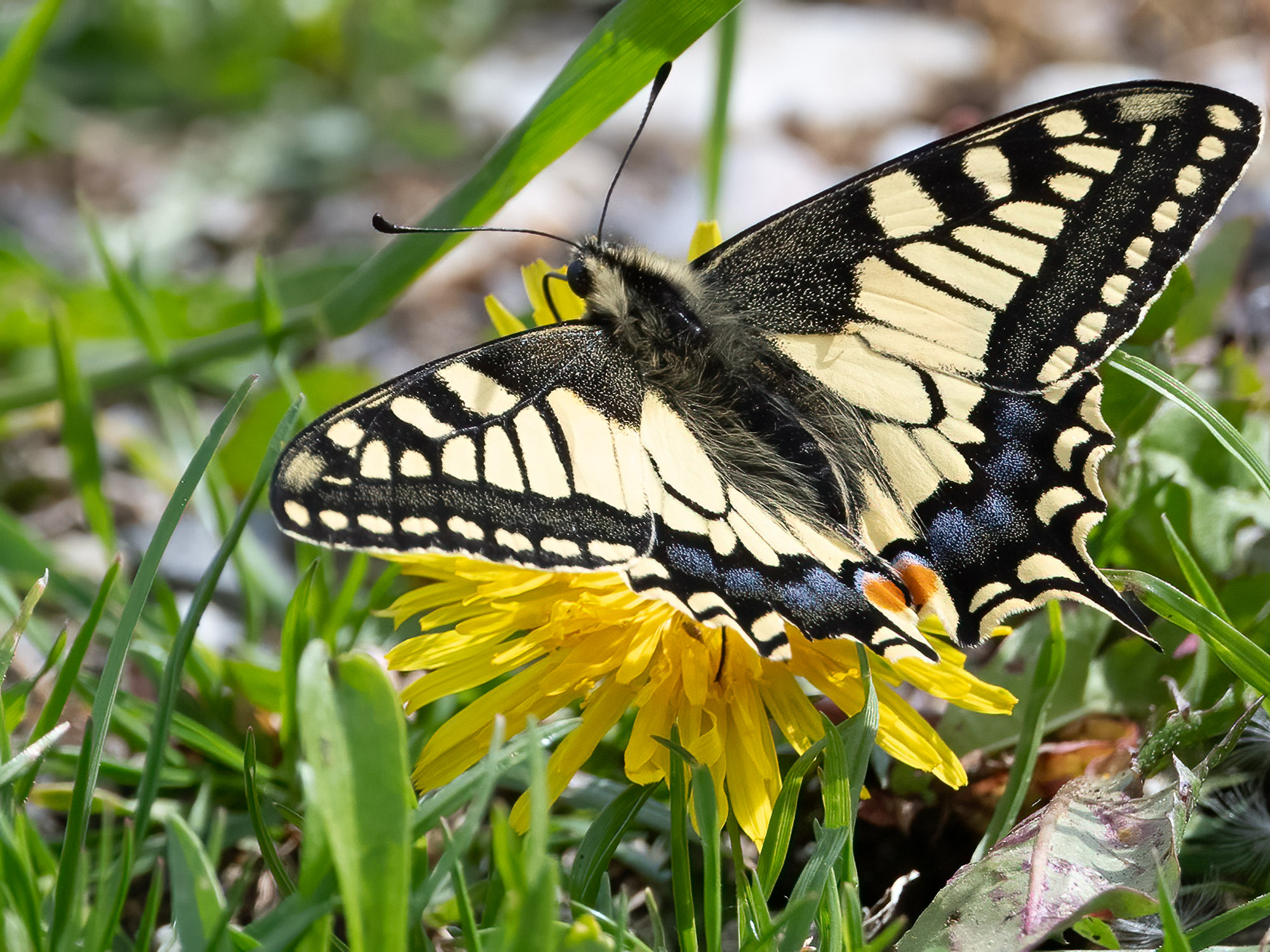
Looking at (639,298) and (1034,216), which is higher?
(639,298)

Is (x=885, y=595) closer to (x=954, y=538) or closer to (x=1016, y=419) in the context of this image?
(x=954, y=538)

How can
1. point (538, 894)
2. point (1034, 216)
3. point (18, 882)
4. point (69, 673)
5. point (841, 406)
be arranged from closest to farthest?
point (538, 894)
point (18, 882)
point (69, 673)
point (1034, 216)
point (841, 406)

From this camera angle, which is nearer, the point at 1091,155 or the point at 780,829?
the point at 780,829

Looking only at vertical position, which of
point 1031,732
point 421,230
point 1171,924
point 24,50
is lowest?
point 1171,924

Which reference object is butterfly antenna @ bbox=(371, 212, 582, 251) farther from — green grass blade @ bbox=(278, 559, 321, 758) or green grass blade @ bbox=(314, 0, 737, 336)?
green grass blade @ bbox=(278, 559, 321, 758)

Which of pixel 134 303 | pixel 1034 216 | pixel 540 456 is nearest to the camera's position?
pixel 540 456

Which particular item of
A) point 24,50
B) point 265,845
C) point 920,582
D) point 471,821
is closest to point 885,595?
point 920,582

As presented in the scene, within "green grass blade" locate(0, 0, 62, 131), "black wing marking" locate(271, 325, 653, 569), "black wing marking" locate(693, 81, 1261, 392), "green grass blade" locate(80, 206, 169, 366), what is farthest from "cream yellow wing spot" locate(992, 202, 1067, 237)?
"green grass blade" locate(0, 0, 62, 131)

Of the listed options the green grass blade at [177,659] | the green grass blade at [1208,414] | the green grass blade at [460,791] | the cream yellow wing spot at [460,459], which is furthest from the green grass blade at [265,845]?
the green grass blade at [1208,414]
